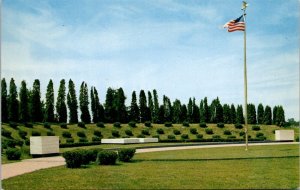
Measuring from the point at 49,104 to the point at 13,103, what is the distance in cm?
638

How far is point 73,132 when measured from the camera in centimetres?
5062

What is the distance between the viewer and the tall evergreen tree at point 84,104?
67750 mm

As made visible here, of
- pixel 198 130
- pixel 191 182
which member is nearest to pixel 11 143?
pixel 191 182

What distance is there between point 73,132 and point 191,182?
131ft

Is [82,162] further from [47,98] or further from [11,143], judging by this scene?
[47,98]

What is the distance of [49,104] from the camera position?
64375mm

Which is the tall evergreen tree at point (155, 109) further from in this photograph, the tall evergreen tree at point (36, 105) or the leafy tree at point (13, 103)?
the leafy tree at point (13, 103)

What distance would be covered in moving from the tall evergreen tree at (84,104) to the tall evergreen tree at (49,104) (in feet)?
17.9

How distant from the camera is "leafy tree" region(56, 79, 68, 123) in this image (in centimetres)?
6500

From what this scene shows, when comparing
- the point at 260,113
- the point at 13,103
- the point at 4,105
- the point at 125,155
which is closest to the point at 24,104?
the point at 13,103

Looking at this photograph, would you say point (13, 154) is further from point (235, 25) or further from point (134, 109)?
point (134, 109)

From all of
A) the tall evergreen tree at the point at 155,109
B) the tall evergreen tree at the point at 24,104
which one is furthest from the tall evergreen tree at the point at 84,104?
the tall evergreen tree at the point at 155,109

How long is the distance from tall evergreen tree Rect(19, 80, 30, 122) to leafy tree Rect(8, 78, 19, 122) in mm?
747

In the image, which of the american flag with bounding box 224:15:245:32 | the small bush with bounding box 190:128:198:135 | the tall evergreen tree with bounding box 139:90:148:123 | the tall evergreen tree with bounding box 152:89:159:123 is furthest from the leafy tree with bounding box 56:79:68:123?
the american flag with bounding box 224:15:245:32
